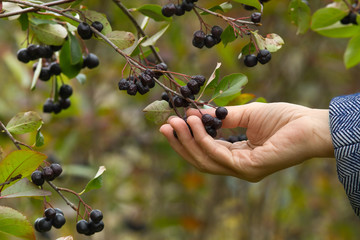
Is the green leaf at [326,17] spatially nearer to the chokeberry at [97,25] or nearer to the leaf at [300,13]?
the leaf at [300,13]

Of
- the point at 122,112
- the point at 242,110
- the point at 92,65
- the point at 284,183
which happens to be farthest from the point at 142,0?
the point at 242,110

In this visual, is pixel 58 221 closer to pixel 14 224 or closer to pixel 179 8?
pixel 14 224

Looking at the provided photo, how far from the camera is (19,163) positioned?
1073 mm

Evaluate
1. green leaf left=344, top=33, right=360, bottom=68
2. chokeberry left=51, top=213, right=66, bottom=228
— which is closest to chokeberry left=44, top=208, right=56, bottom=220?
chokeberry left=51, top=213, right=66, bottom=228

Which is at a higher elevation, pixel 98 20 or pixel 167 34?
pixel 98 20

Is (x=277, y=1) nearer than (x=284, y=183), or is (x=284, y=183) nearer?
(x=277, y=1)

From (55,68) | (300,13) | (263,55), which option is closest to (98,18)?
(55,68)

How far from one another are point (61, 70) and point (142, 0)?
6.76 feet

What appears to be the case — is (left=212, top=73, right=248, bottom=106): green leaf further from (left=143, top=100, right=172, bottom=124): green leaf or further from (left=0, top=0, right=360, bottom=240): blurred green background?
(left=0, top=0, right=360, bottom=240): blurred green background

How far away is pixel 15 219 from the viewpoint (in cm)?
104

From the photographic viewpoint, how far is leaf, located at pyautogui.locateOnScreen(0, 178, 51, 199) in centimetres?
109

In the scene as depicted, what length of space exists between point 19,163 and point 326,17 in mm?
832

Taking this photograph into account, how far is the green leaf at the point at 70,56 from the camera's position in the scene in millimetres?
1416

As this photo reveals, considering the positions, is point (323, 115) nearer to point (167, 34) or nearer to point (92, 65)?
point (92, 65)
